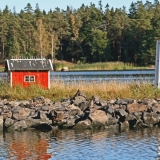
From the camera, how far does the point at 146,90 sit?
20.4m

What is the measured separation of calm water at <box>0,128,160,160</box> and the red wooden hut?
24.6 feet

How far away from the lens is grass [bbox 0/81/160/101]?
66.1ft

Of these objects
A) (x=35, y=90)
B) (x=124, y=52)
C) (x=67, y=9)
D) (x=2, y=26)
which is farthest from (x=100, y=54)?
(x=35, y=90)

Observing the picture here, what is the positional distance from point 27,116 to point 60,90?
483 cm

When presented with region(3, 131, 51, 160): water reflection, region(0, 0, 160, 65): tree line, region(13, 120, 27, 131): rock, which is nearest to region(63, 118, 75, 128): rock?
region(3, 131, 51, 160): water reflection

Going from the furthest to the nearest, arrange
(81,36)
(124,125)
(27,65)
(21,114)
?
(81,36) → (27,65) → (21,114) → (124,125)

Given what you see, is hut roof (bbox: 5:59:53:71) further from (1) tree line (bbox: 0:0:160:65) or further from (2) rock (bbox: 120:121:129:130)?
(1) tree line (bbox: 0:0:160:65)

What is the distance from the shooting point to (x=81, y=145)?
1337 centimetres

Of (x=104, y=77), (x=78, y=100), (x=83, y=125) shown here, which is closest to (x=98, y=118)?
(x=83, y=125)

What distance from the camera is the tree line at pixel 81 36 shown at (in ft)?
242

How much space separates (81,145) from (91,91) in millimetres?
7341

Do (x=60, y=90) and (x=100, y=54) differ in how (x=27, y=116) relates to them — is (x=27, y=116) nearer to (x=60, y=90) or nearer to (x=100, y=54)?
(x=60, y=90)

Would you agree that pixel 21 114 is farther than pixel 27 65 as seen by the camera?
No

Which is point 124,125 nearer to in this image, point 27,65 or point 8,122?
point 8,122
